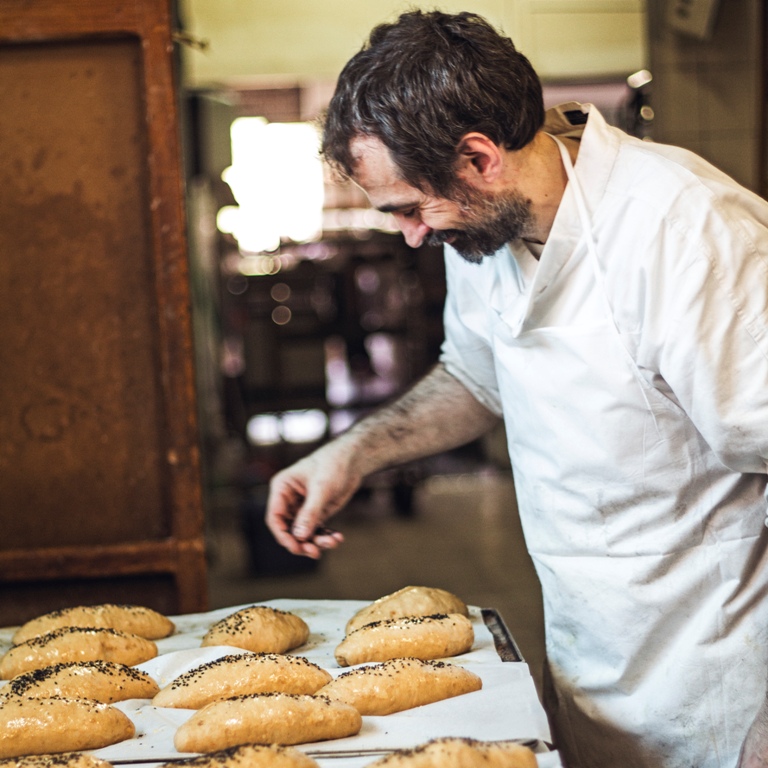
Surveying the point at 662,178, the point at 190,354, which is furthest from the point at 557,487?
the point at 190,354

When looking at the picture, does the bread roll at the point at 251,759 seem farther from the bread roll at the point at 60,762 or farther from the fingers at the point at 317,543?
the fingers at the point at 317,543

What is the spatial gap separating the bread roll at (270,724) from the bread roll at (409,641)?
26 cm

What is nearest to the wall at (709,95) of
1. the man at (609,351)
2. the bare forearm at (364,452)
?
the bare forearm at (364,452)

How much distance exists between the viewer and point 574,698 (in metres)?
1.79

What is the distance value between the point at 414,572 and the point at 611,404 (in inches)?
184

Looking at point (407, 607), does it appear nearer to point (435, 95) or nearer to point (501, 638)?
point (501, 638)

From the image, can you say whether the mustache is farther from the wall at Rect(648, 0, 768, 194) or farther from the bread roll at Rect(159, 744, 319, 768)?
the wall at Rect(648, 0, 768, 194)

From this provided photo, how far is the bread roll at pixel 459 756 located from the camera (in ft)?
3.92

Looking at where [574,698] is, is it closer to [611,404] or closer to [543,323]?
[611,404]

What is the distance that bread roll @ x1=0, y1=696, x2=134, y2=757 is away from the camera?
4.56 ft

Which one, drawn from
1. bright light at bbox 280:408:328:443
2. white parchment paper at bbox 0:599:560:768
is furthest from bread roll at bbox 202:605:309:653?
bright light at bbox 280:408:328:443

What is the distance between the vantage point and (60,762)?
4.19ft

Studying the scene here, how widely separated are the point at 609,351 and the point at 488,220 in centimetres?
32

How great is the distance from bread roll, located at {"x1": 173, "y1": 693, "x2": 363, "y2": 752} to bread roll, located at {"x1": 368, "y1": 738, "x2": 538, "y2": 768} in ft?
0.49
